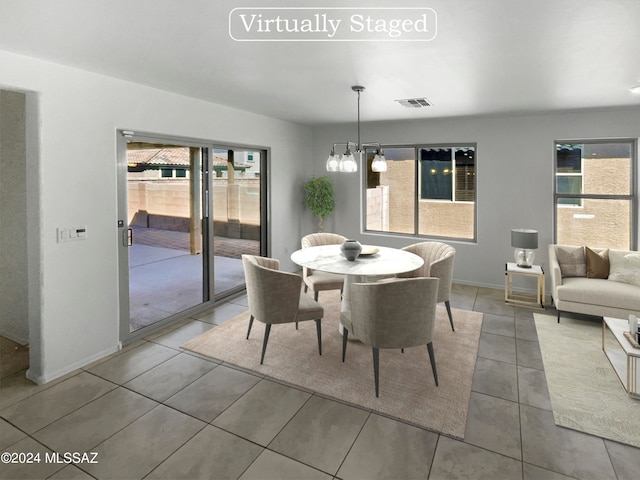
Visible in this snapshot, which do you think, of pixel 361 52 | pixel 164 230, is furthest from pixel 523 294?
pixel 164 230

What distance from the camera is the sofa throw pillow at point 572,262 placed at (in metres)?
4.42

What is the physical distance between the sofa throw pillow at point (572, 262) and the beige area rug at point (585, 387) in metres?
0.68

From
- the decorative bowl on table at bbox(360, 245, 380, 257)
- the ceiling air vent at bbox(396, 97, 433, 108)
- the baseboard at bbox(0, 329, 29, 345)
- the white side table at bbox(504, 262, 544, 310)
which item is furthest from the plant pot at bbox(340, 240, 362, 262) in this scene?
the baseboard at bbox(0, 329, 29, 345)

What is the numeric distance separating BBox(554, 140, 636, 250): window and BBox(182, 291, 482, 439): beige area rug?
222 centimetres

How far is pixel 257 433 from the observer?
233cm

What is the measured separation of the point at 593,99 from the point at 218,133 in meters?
4.28

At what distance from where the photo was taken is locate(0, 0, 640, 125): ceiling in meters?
2.00

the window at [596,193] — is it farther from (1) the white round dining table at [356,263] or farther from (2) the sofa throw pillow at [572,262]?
(1) the white round dining table at [356,263]

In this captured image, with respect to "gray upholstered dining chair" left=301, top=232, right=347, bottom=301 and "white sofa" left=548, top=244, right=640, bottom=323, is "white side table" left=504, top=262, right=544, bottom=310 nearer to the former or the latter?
"white sofa" left=548, top=244, right=640, bottom=323

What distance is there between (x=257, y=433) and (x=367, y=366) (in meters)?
1.16

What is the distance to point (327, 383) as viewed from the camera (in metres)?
2.90

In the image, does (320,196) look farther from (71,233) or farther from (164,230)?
(71,233)

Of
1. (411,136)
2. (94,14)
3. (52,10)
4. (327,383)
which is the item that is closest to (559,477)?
(327,383)

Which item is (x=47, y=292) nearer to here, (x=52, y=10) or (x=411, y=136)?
(x=52, y=10)
